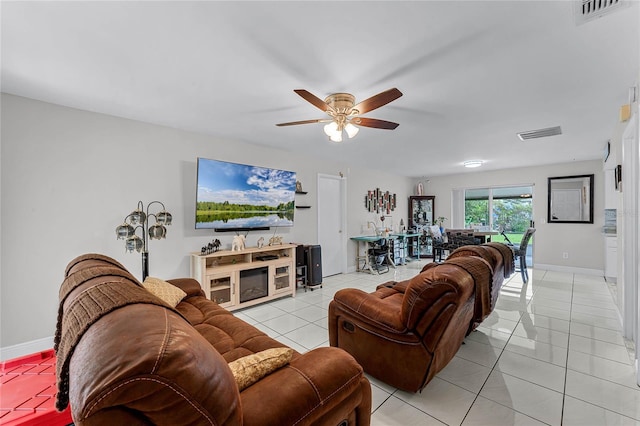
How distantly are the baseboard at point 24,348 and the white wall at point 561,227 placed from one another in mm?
8593

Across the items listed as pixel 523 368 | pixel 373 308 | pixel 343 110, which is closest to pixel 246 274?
pixel 373 308

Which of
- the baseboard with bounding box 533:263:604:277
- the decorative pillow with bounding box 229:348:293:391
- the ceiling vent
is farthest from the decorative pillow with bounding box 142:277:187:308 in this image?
the baseboard with bounding box 533:263:604:277

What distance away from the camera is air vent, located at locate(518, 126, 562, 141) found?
3566 millimetres

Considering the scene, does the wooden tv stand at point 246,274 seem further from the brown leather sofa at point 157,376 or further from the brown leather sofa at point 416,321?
the brown leather sofa at point 157,376

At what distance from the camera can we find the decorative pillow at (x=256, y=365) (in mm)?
1074

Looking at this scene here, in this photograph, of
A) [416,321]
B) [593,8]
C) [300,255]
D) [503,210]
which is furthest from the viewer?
[503,210]

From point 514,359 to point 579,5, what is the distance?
2661mm

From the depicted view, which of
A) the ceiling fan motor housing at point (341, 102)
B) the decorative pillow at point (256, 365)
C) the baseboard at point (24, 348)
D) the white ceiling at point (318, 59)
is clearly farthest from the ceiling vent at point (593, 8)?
the baseboard at point (24, 348)

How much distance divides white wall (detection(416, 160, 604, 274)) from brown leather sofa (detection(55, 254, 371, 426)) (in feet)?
23.2

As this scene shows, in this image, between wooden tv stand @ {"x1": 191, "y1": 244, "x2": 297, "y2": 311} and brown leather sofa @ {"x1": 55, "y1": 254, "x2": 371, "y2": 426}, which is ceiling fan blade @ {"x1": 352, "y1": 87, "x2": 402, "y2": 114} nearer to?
brown leather sofa @ {"x1": 55, "y1": 254, "x2": 371, "y2": 426}

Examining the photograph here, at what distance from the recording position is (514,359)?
2.42 meters

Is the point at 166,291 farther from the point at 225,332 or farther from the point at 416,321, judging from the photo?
the point at 416,321

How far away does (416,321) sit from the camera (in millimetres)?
1775

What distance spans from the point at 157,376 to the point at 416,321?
5.20ft
